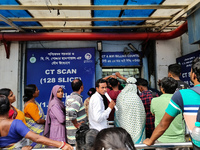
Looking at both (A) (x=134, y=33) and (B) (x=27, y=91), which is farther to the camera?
(A) (x=134, y=33)

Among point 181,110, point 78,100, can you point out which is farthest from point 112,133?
point 78,100

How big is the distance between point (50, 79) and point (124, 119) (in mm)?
3461

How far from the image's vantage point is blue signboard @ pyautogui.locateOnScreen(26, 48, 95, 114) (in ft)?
17.5

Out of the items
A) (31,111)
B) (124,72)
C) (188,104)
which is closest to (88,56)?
(124,72)

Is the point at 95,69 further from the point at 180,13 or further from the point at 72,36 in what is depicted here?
the point at 180,13

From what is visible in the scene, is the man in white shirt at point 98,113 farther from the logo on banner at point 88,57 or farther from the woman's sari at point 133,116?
the logo on banner at point 88,57

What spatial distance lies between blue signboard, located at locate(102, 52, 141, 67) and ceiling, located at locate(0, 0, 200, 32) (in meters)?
0.76

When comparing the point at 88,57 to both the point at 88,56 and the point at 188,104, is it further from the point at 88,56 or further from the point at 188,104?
the point at 188,104

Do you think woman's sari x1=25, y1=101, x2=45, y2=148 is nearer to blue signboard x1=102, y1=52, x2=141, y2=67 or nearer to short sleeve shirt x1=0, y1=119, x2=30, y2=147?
short sleeve shirt x1=0, y1=119, x2=30, y2=147

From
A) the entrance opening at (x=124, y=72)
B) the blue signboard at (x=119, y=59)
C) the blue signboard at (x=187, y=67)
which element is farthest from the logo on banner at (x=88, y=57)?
the blue signboard at (x=187, y=67)

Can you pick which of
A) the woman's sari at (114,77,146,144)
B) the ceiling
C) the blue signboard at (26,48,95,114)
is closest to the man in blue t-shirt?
the woman's sari at (114,77,146,144)

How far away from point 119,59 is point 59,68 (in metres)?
1.92

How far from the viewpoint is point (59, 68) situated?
5406mm

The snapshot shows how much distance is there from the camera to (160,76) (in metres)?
5.34
